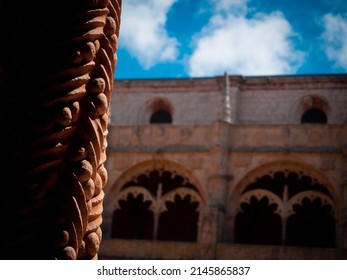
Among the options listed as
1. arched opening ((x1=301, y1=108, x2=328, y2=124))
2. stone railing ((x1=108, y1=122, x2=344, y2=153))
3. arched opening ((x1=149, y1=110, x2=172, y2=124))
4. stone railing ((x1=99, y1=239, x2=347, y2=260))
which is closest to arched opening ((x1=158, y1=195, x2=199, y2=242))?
stone railing ((x1=108, y1=122, x2=344, y2=153))

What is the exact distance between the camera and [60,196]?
178 cm

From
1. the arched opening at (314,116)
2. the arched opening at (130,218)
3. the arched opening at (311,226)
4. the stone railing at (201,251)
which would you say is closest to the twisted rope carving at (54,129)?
the stone railing at (201,251)

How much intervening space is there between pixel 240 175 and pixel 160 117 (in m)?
7.97

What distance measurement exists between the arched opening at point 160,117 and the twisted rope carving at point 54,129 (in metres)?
21.3

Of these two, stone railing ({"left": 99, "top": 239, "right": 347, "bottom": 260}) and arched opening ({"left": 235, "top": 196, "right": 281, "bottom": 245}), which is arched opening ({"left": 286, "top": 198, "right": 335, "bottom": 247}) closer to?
arched opening ({"left": 235, "top": 196, "right": 281, "bottom": 245})

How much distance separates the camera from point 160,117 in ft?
77.0

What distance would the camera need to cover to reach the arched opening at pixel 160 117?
76.4ft

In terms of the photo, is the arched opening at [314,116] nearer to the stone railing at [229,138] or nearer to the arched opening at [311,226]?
the arched opening at [311,226]

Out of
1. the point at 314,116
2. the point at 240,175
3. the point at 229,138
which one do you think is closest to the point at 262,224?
the point at 240,175

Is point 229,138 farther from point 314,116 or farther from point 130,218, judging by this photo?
point 314,116

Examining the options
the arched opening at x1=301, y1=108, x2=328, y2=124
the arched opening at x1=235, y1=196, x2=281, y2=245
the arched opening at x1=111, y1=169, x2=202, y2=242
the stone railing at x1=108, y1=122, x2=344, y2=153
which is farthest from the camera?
the arched opening at x1=301, y1=108, x2=328, y2=124

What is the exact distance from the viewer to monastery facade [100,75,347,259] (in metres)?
15.3

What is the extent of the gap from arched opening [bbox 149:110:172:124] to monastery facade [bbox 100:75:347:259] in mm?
1598

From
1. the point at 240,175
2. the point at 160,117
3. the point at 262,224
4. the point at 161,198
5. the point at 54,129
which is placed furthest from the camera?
the point at 160,117
